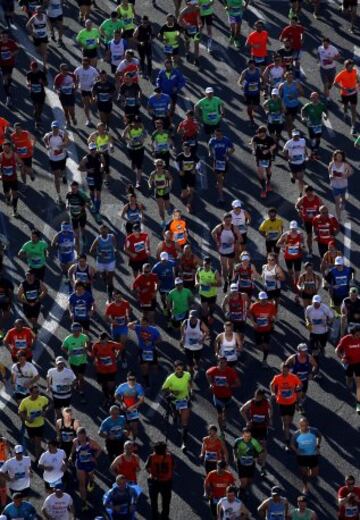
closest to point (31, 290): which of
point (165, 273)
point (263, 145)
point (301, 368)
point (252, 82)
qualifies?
point (165, 273)

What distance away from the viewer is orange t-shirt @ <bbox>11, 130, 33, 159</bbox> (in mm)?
44156

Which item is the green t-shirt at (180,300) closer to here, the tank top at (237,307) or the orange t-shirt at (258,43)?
the tank top at (237,307)

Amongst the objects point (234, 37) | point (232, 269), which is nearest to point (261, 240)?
point (232, 269)

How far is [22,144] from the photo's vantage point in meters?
44.2

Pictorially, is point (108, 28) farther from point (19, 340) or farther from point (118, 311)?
point (19, 340)

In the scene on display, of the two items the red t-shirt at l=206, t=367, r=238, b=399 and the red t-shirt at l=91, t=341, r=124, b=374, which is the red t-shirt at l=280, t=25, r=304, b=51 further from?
the red t-shirt at l=206, t=367, r=238, b=399

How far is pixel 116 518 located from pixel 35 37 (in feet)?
59.6

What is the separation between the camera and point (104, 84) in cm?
4597

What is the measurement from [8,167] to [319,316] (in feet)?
28.7

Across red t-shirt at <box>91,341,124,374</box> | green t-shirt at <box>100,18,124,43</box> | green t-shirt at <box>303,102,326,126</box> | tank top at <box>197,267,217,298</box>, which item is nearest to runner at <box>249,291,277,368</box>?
tank top at <box>197,267,217,298</box>

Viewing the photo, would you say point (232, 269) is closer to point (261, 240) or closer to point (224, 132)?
point (261, 240)

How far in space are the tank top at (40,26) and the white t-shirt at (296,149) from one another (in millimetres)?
8259

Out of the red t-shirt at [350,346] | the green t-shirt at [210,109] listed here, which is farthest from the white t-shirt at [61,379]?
the green t-shirt at [210,109]

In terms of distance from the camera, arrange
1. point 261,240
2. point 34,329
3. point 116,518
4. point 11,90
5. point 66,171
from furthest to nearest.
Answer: point 11,90 → point 66,171 → point 261,240 → point 34,329 → point 116,518
